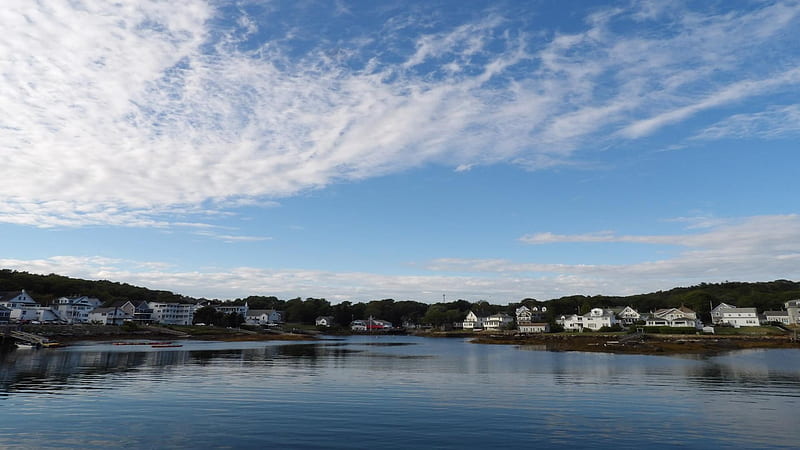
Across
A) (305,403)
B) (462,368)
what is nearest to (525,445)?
(305,403)

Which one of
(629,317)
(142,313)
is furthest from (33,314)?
(629,317)

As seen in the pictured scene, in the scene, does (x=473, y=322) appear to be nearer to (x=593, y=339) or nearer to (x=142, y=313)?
(x=593, y=339)

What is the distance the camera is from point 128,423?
69.7 feet

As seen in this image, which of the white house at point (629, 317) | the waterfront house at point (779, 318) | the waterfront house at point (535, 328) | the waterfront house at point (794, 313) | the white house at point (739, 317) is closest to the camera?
the white house at point (739, 317)

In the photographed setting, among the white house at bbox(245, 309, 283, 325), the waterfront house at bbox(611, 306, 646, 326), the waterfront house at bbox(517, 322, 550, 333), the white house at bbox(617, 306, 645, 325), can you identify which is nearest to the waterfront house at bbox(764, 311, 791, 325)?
the waterfront house at bbox(611, 306, 646, 326)

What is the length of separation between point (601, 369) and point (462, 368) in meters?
14.5

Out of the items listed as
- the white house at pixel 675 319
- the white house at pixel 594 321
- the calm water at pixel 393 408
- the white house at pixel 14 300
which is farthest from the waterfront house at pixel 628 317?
the white house at pixel 14 300

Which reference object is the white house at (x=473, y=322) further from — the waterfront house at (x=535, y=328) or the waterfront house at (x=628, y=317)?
the waterfront house at (x=628, y=317)

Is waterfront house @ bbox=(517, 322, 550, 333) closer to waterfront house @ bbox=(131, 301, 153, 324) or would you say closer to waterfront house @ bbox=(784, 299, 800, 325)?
waterfront house @ bbox=(784, 299, 800, 325)

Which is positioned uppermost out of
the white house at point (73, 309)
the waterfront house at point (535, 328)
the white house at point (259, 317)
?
the white house at point (73, 309)

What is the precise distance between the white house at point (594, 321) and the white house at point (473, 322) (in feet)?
157

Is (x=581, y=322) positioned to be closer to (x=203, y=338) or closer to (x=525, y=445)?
(x=203, y=338)

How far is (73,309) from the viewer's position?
415 feet

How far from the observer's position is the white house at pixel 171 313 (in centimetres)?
14800
